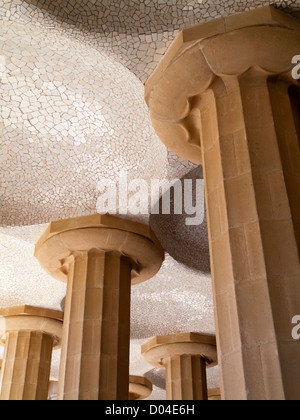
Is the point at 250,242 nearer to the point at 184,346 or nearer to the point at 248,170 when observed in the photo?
the point at 248,170

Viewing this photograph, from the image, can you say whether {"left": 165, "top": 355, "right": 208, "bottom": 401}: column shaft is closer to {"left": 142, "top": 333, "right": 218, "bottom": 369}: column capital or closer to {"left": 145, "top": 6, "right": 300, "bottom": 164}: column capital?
{"left": 142, "top": 333, "right": 218, "bottom": 369}: column capital

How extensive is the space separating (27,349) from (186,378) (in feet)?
15.7

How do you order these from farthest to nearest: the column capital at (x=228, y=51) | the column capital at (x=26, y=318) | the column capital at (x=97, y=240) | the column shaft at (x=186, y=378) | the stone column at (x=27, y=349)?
the column shaft at (x=186, y=378) < the column capital at (x=26, y=318) < the stone column at (x=27, y=349) < the column capital at (x=97, y=240) < the column capital at (x=228, y=51)

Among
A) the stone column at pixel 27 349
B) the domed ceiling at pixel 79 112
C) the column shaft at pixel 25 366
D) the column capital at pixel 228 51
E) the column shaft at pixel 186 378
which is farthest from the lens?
the column shaft at pixel 186 378

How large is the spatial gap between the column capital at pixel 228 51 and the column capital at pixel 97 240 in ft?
12.8

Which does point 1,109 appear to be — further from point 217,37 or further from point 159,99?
point 217,37

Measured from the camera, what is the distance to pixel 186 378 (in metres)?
15.0

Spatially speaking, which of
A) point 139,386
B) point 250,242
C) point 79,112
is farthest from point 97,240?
point 139,386

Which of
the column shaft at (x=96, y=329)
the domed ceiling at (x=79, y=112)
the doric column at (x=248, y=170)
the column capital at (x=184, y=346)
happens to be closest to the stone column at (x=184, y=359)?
the column capital at (x=184, y=346)

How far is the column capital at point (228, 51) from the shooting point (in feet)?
17.7

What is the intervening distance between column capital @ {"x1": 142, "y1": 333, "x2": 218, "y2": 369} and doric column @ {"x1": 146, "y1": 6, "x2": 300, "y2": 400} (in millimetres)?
10396

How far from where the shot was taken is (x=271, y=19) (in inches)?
211

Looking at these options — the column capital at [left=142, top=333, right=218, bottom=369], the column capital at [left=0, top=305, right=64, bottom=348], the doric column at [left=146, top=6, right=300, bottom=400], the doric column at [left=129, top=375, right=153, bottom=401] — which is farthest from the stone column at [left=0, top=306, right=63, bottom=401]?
the doric column at [left=146, top=6, right=300, bottom=400]

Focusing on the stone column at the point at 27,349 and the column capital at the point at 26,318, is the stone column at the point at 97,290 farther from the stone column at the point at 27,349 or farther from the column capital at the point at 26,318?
the stone column at the point at 27,349
